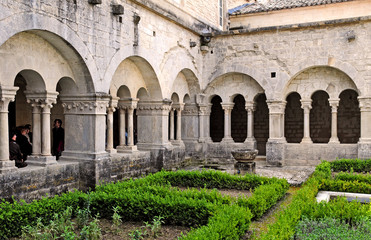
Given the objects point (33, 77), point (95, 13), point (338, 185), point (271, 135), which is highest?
point (95, 13)

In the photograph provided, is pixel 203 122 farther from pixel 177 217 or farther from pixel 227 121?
pixel 177 217

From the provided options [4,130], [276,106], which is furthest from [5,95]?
[276,106]

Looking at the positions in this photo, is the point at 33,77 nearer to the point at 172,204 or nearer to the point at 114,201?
the point at 114,201

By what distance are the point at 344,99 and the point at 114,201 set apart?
45.8 ft

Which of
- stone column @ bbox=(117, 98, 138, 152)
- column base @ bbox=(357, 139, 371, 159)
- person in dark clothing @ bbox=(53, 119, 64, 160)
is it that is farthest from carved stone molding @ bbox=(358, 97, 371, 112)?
person in dark clothing @ bbox=(53, 119, 64, 160)

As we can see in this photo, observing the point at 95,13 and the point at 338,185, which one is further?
the point at 95,13

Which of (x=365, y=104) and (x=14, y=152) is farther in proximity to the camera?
(x=365, y=104)

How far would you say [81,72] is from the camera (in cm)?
926

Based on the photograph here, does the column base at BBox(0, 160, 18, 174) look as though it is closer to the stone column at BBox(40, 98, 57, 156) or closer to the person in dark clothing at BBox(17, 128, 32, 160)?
the stone column at BBox(40, 98, 57, 156)

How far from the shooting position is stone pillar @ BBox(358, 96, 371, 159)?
1291cm

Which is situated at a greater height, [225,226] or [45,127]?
[45,127]

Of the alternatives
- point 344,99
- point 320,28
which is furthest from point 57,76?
point 344,99

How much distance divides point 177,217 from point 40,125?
4.21 meters

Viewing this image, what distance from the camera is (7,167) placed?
24.2ft
